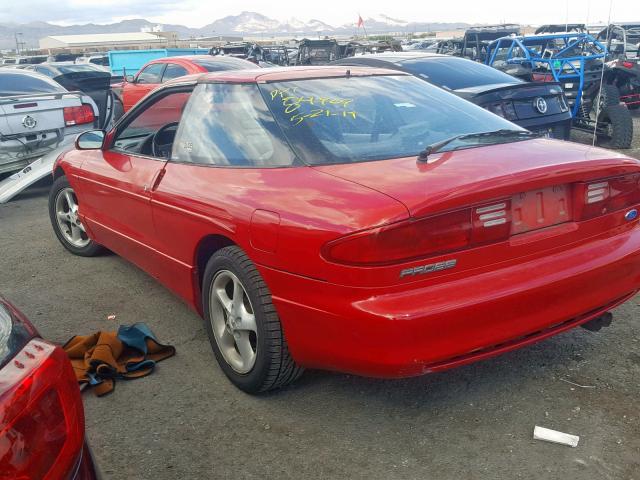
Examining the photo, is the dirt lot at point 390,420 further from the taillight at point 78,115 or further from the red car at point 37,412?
the taillight at point 78,115

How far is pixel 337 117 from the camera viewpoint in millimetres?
3162

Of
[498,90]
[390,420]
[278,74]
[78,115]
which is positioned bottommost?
[390,420]

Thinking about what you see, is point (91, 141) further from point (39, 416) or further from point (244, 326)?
point (39, 416)

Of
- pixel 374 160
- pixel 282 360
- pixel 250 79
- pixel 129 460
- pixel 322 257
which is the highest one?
pixel 250 79

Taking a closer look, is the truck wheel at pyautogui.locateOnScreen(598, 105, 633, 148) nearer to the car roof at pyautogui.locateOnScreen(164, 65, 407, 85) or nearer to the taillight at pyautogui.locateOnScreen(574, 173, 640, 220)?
the car roof at pyautogui.locateOnScreen(164, 65, 407, 85)

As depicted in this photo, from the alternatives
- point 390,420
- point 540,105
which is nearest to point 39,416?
point 390,420

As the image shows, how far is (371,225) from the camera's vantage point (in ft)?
7.68

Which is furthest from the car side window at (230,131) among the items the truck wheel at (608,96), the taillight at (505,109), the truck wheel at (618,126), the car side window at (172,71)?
the car side window at (172,71)

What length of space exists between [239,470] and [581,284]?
5.27 feet

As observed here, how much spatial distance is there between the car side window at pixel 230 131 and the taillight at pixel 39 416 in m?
1.54

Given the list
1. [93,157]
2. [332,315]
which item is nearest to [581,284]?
[332,315]

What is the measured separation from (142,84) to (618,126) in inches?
327

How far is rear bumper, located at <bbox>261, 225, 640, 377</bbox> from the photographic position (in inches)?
93.3

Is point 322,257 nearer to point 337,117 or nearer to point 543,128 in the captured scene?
point 337,117
